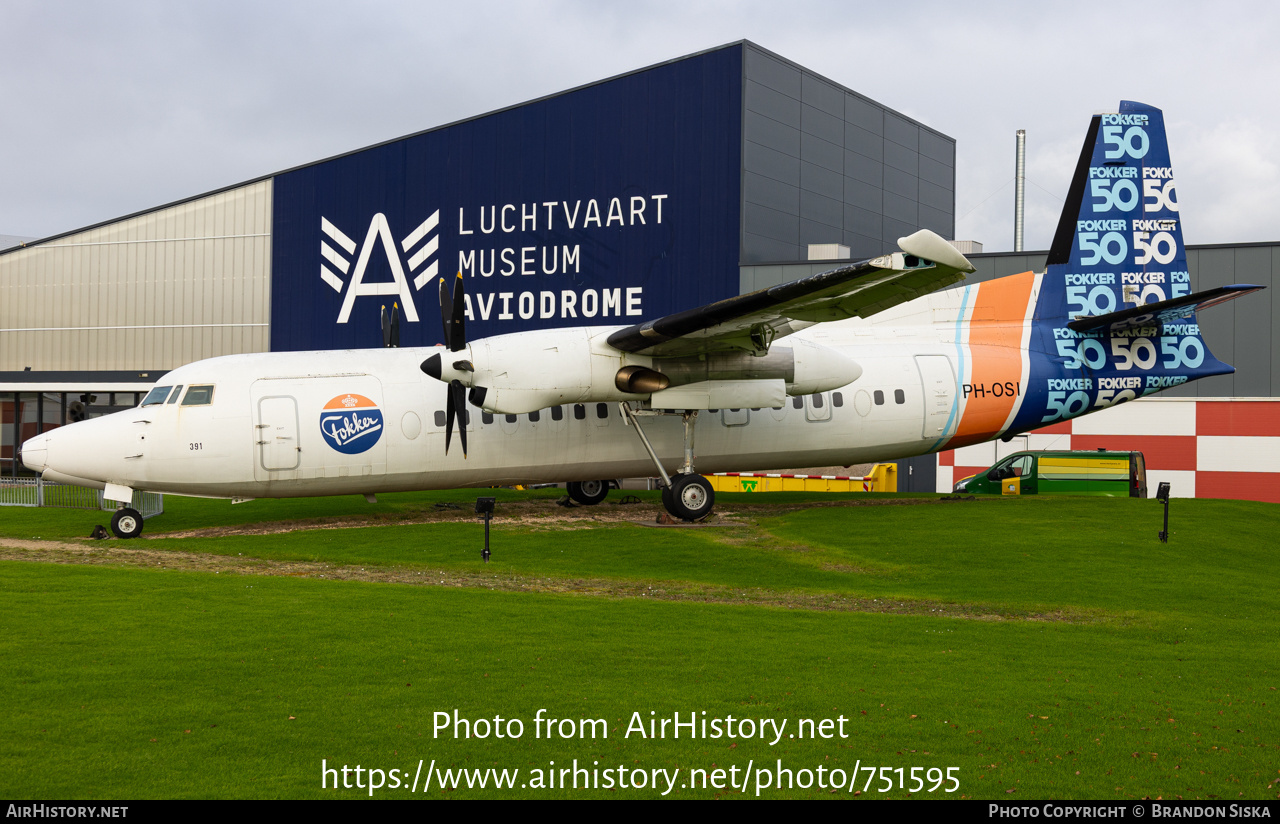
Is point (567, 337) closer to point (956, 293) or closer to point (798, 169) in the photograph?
point (956, 293)

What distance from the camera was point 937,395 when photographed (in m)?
21.7

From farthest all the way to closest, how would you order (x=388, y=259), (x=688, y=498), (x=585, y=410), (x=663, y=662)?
(x=388, y=259) → (x=585, y=410) → (x=688, y=498) → (x=663, y=662)

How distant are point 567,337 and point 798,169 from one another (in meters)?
21.7

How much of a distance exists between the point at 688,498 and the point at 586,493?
4452mm

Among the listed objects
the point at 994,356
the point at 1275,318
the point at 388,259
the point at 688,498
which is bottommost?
the point at 688,498

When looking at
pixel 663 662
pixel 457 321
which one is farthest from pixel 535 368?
pixel 663 662

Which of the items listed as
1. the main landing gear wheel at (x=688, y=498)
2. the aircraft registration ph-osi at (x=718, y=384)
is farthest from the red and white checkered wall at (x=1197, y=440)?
the main landing gear wheel at (x=688, y=498)

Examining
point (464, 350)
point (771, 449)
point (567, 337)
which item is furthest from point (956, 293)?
point (464, 350)

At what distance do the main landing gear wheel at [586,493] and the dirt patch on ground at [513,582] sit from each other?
26.8 ft

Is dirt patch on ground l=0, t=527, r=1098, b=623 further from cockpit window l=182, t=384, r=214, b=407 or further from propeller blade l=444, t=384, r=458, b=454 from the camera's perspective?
propeller blade l=444, t=384, r=458, b=454

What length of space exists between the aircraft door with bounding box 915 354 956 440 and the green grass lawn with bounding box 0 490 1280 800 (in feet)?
12.3

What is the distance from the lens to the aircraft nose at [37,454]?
18844 mm

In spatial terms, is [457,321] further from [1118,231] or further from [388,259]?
[388,259]

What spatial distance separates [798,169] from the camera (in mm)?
37375
